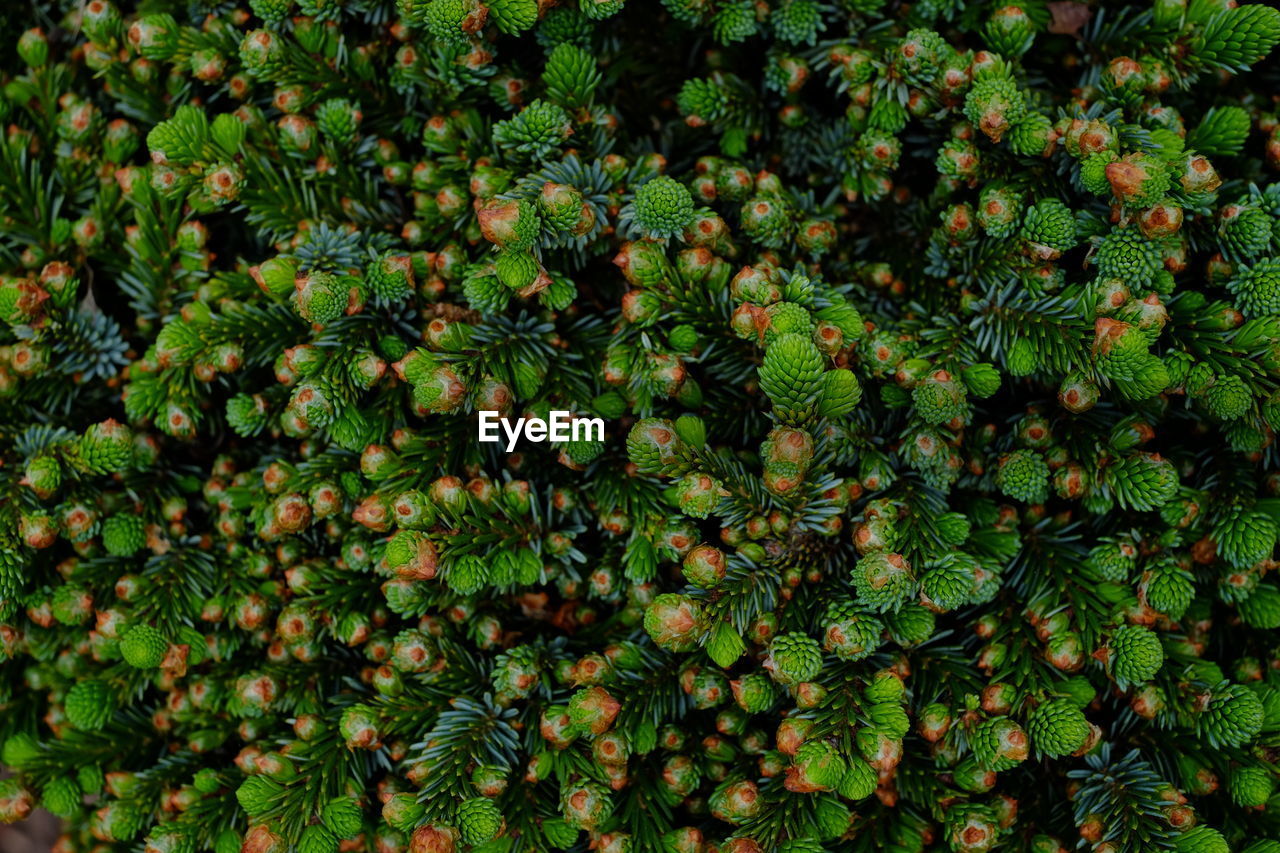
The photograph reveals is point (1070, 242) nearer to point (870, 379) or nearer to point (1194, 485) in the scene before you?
Answer: point (870, 379)

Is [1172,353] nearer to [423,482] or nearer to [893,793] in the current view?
[893,793]

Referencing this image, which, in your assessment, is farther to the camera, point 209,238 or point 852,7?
point 209,238

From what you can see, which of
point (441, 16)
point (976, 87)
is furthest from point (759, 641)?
point (441, 16)

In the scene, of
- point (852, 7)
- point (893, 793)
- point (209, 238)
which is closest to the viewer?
point (893, 793)

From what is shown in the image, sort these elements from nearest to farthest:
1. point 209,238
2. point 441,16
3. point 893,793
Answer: point 441,16 < point 893,793 < point 209,238

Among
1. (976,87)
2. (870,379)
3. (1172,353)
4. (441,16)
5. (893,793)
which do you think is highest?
(441,16)

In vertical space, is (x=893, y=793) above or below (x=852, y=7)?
below

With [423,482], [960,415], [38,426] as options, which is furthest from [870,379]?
[38,426]
